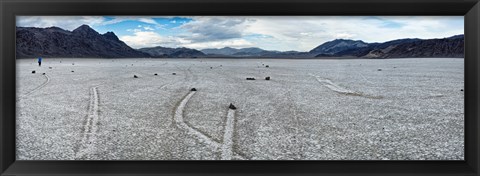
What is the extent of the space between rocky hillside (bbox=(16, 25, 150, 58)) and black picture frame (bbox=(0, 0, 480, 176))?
65799 millimetres

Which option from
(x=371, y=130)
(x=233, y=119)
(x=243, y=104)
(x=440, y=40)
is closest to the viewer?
(x=371, y=130)

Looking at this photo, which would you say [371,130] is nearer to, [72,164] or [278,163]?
[278,163]

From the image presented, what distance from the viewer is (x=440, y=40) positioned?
58.1 m

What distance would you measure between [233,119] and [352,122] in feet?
4.17

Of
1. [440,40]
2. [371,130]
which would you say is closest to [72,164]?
[371,130]

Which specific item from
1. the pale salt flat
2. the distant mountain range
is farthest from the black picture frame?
the distant mountain range

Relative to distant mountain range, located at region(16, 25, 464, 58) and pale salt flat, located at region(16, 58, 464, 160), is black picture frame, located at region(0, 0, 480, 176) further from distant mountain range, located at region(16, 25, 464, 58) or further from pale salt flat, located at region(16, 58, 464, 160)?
distant mountain range, located at region(16, 25, 464, 58)

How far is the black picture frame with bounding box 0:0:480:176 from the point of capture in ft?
4.97

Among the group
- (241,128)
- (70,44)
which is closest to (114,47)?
(70,44)
